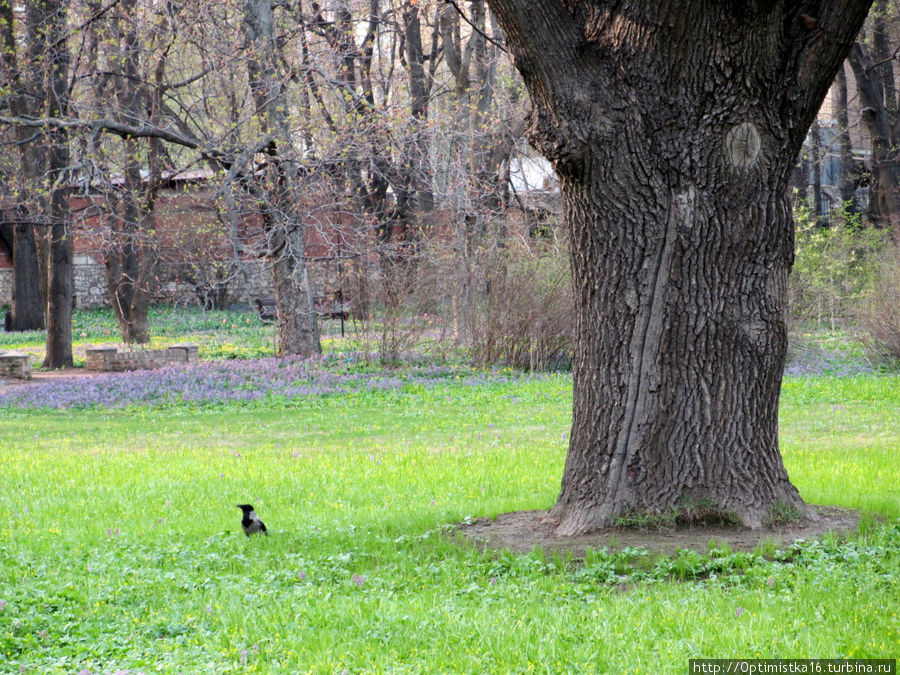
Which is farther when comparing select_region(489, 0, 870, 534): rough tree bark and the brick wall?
the brick wall

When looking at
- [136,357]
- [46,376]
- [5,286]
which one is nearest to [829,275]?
[136,357]

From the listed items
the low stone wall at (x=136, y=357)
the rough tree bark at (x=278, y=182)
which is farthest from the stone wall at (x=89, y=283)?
the rough tree bark at (x=278, y=182)

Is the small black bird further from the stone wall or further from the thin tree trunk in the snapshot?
the stone wall

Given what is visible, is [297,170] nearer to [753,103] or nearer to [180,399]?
[180,399]

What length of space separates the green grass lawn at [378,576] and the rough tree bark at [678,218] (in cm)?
69

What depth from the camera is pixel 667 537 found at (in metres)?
5.46

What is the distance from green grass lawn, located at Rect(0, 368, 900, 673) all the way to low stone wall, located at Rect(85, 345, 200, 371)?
419 inches

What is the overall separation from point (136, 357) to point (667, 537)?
58.3 feet

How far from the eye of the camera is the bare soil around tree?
5.34 meters

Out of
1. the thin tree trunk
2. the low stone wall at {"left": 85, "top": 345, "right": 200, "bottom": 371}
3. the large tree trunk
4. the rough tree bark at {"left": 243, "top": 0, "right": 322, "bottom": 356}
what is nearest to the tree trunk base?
the rough tree bark at {"left": 243, "top": 0, "right": 322, "bottom": 356}

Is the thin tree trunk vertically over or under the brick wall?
over

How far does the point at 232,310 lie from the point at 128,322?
435 inches

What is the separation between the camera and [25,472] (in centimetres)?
917

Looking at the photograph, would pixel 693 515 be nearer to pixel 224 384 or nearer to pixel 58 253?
pixel 224 384
